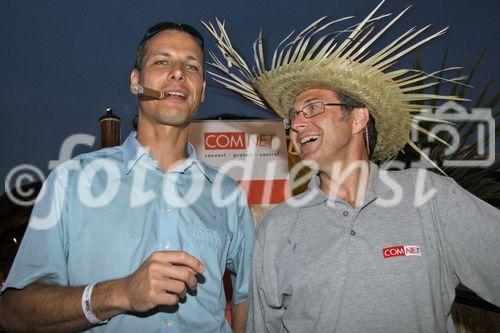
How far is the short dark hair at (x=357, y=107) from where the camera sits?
2.28m

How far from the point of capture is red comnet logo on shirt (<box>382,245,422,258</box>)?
5.83 feet

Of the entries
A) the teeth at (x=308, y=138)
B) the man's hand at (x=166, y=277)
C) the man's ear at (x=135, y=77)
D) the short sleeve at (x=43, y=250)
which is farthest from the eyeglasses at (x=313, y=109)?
the short sleeve at (x=43, y=250)

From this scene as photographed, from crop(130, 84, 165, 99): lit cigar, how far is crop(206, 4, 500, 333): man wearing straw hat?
25.2 inches

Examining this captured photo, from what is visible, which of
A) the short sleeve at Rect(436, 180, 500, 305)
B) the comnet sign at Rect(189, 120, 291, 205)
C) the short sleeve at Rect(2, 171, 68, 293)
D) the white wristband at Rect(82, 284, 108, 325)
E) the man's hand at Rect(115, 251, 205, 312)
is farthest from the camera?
the comnet sign at Rect(189, 120, 291, 205)

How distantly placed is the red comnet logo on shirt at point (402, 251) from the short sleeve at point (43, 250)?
4.85 ft

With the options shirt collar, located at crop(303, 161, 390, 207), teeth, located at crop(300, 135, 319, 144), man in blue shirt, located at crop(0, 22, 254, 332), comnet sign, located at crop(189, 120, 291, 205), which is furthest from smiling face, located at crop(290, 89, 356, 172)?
comnet sign, located at crop(189, 120, 291, 205)

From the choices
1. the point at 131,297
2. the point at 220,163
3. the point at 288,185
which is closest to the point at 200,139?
the point at 220,163

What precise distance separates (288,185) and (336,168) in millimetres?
2221

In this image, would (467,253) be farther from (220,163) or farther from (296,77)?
(220,163)

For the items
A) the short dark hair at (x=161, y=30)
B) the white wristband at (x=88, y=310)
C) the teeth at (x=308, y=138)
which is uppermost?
the short dark hair at (x=161, y=30)

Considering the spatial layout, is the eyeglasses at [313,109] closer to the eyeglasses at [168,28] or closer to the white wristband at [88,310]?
the eyeglasses at [168,28]

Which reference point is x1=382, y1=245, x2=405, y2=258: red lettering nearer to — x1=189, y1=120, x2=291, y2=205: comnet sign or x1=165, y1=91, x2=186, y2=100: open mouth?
x1=165, y1=91, x2=186, y2=100: open mouth

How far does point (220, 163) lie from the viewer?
4.39 meters

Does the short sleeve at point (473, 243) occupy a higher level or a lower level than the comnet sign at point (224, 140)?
lower
